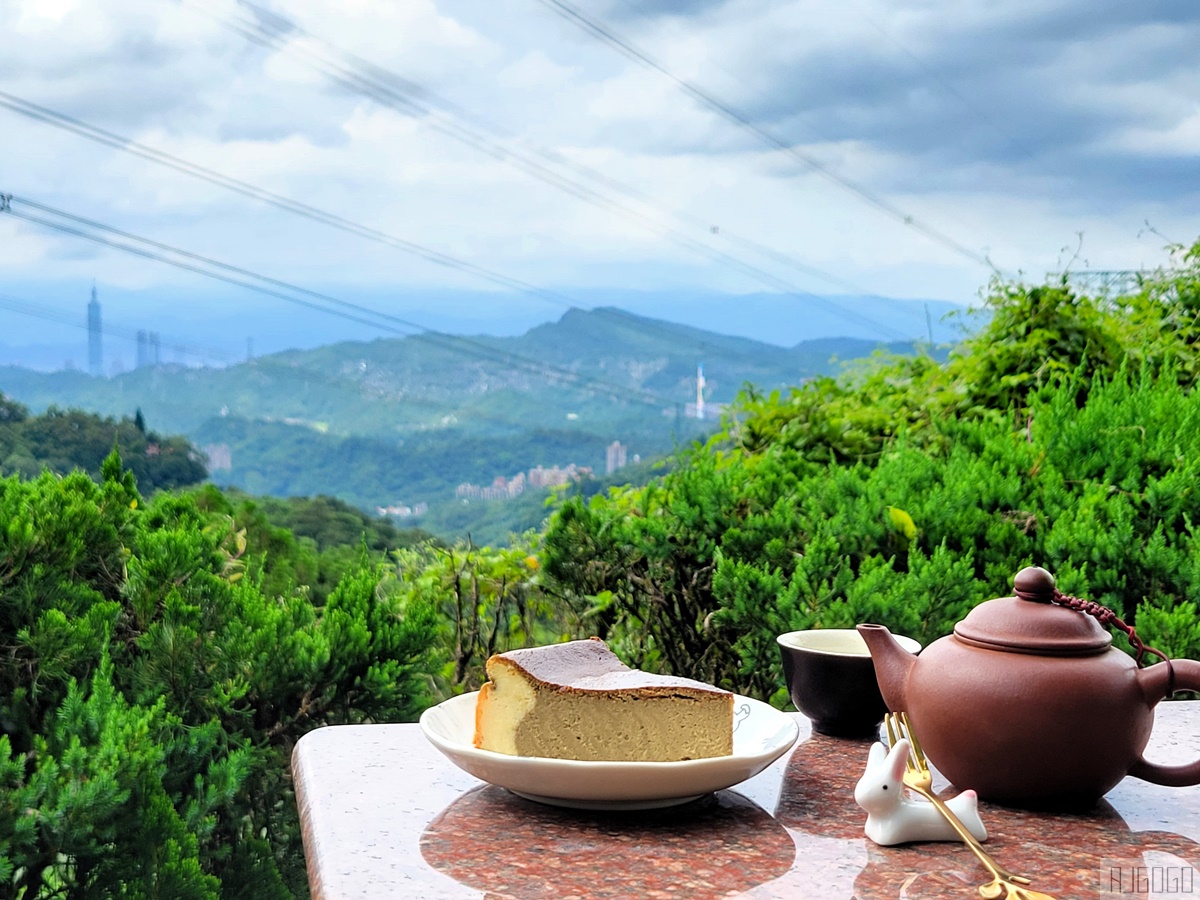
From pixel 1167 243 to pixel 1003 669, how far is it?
312 cm

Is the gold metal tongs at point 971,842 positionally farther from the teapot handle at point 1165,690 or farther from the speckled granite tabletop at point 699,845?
the teapot handle at point 1165,690

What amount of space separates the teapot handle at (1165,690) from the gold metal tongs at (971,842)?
0.63 feet

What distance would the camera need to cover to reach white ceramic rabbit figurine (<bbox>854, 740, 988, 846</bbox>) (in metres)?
0.86

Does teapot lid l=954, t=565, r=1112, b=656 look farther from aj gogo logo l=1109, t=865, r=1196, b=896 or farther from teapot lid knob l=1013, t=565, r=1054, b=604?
aj gogo logo l=1109, t=865, r=1196, b=896

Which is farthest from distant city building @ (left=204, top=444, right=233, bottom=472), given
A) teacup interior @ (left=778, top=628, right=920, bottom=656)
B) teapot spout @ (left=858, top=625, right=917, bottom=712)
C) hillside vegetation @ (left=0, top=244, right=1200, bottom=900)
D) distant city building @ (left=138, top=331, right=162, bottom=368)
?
teapot spout @ (left=858, top=625, right=917, bottom=712)

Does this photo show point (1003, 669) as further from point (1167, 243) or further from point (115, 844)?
point (1167, 243)

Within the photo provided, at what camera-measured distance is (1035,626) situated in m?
0.94

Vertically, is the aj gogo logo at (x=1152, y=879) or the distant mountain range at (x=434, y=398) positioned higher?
the distant mountain range at (x=434, y=398)

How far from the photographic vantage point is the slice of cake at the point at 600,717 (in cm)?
95

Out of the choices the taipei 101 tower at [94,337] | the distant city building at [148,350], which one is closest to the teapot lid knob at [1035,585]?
the distant city building at [148,350]

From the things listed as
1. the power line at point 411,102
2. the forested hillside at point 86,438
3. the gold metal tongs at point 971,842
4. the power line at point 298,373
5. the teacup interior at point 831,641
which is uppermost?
the power line at point 411,102

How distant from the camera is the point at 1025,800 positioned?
94 cm

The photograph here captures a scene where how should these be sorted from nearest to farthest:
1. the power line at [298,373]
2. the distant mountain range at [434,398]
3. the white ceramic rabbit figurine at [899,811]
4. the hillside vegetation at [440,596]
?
the white ceramic rabbit figurine at [899,811] < the hillside vegetation at [440,596] < the distant mountain range at [434,398] < the power line at [298,373]

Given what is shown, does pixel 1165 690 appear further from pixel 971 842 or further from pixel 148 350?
pixel 148 350
